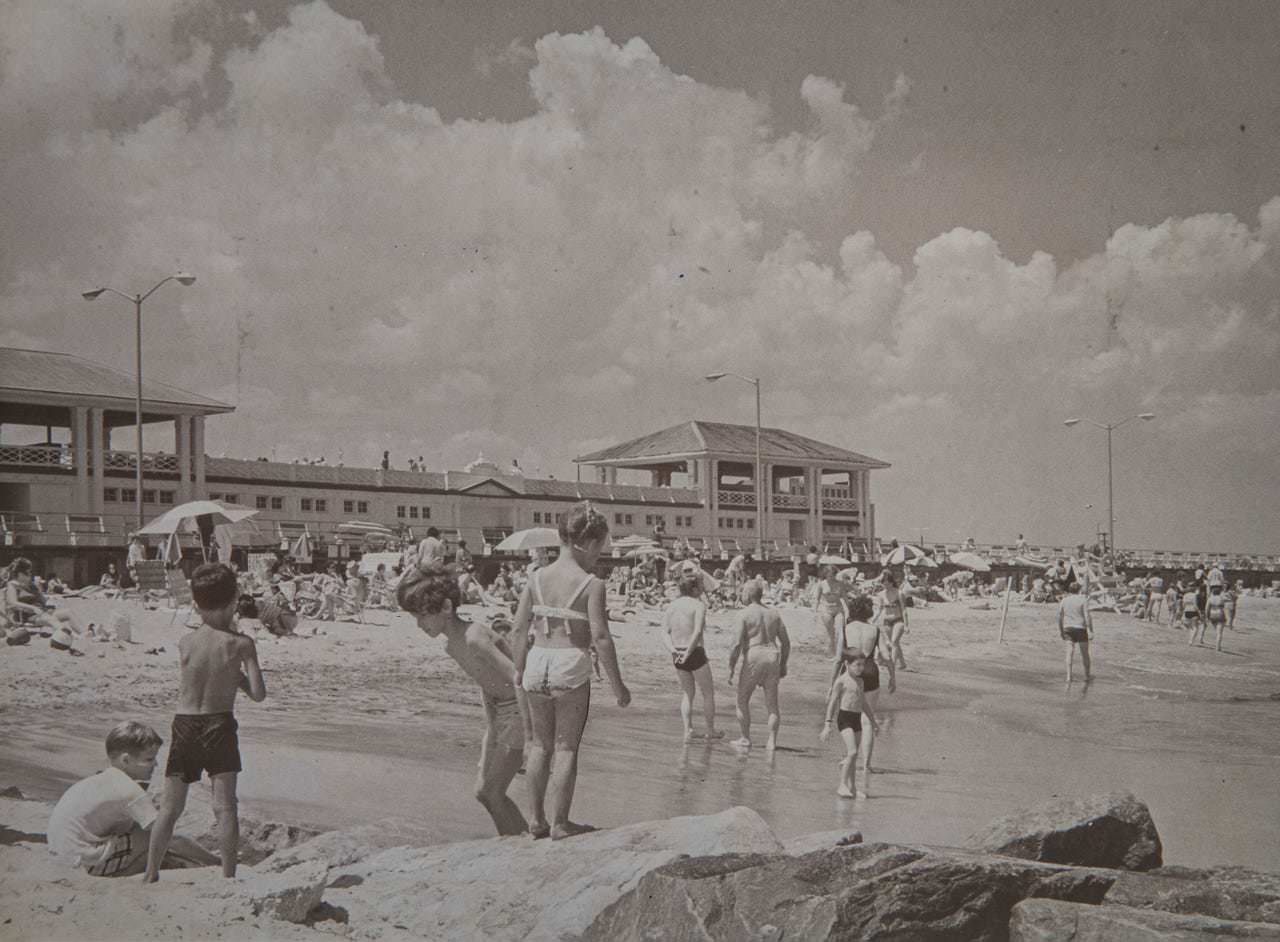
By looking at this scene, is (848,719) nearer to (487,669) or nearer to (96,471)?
(487,669)

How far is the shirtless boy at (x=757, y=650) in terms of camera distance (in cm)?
869

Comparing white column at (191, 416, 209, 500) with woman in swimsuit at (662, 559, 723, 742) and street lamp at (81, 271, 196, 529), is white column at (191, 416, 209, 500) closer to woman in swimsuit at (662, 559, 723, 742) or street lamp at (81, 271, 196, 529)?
street lamp at (81, 271, 196, 529)

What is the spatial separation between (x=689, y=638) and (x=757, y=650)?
1.70 feet

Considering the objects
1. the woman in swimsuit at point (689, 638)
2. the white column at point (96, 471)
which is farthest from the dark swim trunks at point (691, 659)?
the white column at point (96, 471)

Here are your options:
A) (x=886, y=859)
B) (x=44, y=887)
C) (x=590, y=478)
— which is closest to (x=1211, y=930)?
(x=886, y=859)

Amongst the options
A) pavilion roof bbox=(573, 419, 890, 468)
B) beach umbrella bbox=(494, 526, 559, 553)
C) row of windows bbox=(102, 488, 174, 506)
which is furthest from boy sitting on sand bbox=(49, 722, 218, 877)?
beach umbrella bbox=(494, 526, 559, 553)

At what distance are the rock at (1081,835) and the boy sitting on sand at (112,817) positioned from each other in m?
3.82

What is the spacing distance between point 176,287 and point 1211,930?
6958mm

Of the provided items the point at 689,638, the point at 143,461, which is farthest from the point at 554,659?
the point at 143,461

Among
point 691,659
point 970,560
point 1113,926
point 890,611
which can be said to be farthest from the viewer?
point 970,560

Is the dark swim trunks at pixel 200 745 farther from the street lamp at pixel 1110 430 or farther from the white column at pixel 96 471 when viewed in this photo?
the street lamp at pixel 1110 430

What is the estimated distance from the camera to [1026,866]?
14.8 ft

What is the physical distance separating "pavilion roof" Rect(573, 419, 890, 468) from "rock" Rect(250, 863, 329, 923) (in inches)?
344

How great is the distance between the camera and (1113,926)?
4.06 meters
